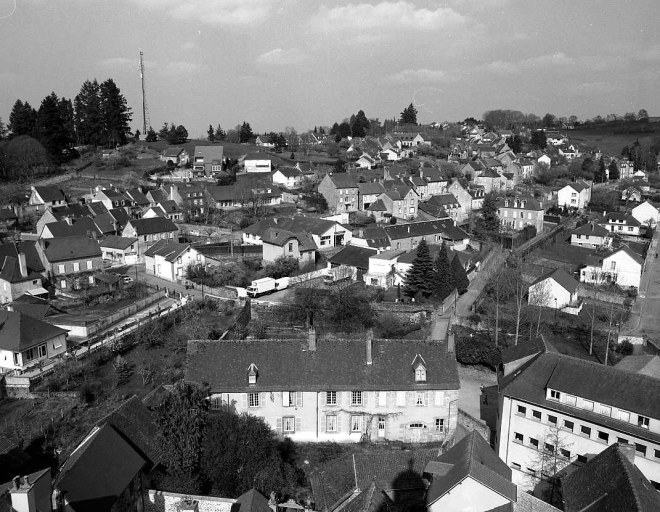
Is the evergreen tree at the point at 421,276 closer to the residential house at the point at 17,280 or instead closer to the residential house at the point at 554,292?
the residential house at the point at 554,292

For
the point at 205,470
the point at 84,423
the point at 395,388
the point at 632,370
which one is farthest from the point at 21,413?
the point at 632,370

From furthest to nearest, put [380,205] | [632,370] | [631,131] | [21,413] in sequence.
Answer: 1. [631,131]
2. [380,205]
3. [21,413]
4. [632,370]

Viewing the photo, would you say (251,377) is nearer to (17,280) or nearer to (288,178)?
(17,280)

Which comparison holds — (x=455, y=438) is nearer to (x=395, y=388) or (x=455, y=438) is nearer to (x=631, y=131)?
(x=395, y=388)

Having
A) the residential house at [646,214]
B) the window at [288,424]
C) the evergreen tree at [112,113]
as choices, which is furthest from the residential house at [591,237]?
the evergreen tree at [112,113]

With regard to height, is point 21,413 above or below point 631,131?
below

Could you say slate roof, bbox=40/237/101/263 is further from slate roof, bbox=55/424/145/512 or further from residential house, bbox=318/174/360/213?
slate roof, bbox=55/424/145/512

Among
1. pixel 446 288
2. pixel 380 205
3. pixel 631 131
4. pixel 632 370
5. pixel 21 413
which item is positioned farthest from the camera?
pixel 631 131
